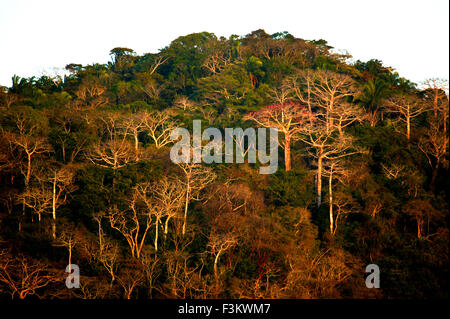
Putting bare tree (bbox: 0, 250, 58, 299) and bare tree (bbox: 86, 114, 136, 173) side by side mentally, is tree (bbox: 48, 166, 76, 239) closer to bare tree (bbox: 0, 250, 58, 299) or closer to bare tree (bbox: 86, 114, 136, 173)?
bare tree (bbox: 86, 114, 136, 173)

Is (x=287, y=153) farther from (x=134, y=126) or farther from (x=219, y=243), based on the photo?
(x=134, y=126)

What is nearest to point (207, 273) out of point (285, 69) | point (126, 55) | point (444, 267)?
point (444, 267)

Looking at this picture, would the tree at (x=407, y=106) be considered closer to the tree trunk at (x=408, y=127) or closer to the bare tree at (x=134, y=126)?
the tree trunk at (x=408, y=127)

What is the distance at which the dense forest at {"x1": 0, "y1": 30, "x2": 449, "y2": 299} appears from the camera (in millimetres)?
25203

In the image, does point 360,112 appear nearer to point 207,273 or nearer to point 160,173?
point 160,173

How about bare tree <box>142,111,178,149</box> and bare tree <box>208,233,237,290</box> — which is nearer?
bare tree <box>208,233,237,290</box>

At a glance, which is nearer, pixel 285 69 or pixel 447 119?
pixel 447 119

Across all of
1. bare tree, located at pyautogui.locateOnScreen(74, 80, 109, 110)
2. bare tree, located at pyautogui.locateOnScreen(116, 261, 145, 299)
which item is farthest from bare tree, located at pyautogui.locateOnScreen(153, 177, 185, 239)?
bare tree, located at pyautogui.locateOnScreen(74, 80, 109, 110)

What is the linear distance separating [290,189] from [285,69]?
21168mm

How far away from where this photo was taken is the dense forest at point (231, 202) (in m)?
25.2

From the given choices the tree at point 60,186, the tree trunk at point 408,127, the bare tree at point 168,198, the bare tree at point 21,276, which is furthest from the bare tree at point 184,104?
the bare tree at point 21,276
